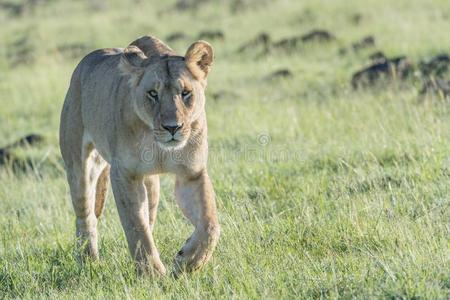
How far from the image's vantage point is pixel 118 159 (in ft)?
16.6

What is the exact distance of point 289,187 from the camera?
6.57 meters

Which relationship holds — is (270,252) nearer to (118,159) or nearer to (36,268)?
(118,159)

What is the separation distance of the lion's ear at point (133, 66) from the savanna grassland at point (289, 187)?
0.99m

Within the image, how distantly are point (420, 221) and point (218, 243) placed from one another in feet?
3.65

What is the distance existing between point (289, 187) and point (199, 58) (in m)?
1.80

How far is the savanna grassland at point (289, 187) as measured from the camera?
462cm

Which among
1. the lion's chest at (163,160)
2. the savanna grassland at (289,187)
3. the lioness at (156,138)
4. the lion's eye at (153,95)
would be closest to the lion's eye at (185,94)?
the lioness at (156,138)

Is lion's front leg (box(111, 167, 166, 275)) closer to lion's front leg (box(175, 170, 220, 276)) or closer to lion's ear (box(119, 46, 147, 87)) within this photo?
lion's front leg (box(175, 170, 220, 276))

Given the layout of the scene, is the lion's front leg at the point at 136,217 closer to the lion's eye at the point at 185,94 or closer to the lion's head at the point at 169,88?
the lion's head at the point at 169,88

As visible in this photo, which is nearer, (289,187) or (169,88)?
(169,88)

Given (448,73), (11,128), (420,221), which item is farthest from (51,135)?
(420,221)

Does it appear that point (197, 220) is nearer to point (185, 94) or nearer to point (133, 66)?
point (185, 94)

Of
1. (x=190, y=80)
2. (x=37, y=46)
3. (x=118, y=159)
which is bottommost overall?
(x=37, y=46)

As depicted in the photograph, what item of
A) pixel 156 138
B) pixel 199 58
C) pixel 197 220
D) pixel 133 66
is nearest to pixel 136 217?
pixel 197 220
